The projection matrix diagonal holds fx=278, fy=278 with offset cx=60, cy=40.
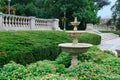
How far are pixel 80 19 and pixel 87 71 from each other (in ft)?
103

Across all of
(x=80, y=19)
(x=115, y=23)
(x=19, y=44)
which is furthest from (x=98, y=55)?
(x=115, y=23)

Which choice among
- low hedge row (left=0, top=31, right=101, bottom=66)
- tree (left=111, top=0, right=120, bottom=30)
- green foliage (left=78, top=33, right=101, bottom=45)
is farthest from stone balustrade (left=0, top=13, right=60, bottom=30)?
tree (left=111, top=0, right=120, bottom=30)

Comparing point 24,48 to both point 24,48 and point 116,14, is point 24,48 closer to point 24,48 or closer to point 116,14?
point 24,48

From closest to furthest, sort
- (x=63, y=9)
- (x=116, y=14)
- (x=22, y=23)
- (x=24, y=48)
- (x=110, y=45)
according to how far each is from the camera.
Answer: (x=24, y=48), (x=22, y=23), (x=110, y=45), (x=63, y=9), (x=116, y=14)

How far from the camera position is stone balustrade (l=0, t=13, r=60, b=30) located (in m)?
16.2

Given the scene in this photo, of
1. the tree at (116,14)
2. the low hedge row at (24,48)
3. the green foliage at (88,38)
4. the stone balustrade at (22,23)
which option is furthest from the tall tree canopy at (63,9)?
the low hedge row at (24,48)

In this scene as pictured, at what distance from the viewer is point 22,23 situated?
→ 1912 centimetres

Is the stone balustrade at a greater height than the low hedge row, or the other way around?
the stone balustrade

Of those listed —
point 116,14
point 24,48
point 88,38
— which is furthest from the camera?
point 116,14

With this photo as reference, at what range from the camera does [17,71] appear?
6.34 m

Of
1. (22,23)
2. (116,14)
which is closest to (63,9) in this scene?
(22,23)

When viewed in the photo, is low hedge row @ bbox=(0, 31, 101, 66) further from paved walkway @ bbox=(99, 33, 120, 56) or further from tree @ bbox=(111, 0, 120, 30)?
tree @ bbox=(111, 0, 120, 30)

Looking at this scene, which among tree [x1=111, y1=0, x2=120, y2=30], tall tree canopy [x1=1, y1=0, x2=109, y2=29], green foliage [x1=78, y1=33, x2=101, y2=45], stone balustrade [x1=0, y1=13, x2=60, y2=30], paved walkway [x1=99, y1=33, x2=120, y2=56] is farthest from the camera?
tree [x1=111, y1=0, x2=120, y2=30]

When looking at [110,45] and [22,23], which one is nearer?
[22,23]
